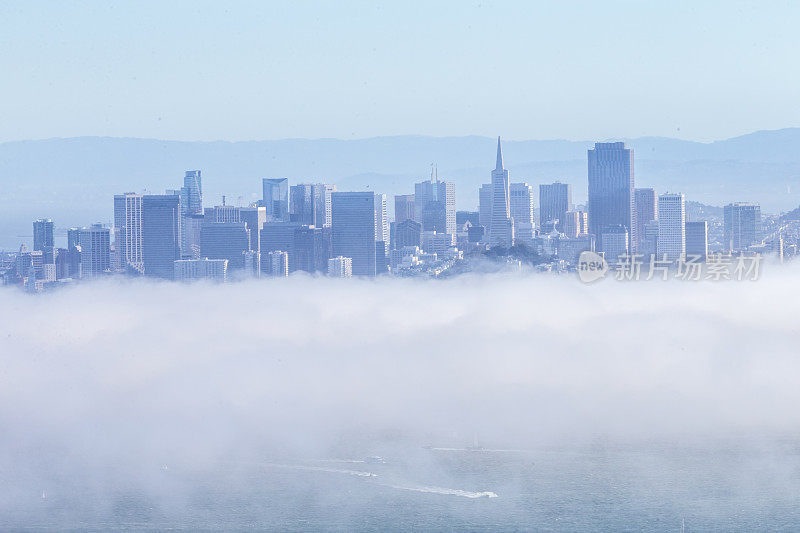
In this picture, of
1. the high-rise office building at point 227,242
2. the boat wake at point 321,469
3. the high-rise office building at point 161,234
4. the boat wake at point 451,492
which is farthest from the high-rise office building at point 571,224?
the boat wake at point 451,492

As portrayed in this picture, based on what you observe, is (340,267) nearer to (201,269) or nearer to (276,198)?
(201,269)

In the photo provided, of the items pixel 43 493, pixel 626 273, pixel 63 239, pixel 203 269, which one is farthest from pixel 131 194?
pixel 43 493

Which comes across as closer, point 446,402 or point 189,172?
point 446,402

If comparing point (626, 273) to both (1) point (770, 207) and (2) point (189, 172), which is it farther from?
(2) point (189, 172)

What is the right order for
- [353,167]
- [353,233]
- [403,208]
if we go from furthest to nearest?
[353,167]
[403,208]
[353,233]

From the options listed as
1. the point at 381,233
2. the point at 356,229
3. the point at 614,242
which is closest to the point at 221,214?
the point at 356,229
